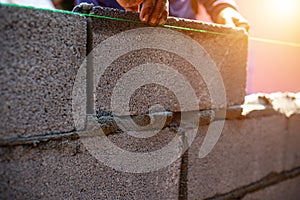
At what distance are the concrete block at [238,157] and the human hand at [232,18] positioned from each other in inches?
22.6

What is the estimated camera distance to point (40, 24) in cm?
99

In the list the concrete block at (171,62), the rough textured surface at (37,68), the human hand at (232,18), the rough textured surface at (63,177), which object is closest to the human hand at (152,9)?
the concrete block at (171,62)

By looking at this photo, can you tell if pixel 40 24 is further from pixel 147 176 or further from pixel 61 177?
pixel 147 176

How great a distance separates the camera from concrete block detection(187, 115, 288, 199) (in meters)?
1.66

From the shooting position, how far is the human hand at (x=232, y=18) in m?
1.94

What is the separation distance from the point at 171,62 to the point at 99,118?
1.45 feet

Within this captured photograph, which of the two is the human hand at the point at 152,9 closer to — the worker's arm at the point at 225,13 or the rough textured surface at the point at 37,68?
the rough textured surface at the point at 37,68

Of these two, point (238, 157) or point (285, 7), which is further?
point (285, 7)

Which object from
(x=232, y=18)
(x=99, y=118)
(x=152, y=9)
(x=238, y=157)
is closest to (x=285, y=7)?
(x=232, y=18)

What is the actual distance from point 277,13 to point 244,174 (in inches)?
185

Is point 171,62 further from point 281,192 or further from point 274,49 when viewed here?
point 274,49

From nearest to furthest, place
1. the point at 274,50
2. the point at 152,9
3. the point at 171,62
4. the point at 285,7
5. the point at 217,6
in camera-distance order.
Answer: the point at 152,9 < the point at 171,62 < the point at 217,6 < the point at 285,7 < the point at 274,50

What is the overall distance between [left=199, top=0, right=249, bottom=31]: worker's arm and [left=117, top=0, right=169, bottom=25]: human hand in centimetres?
83

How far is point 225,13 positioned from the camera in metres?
2.06
